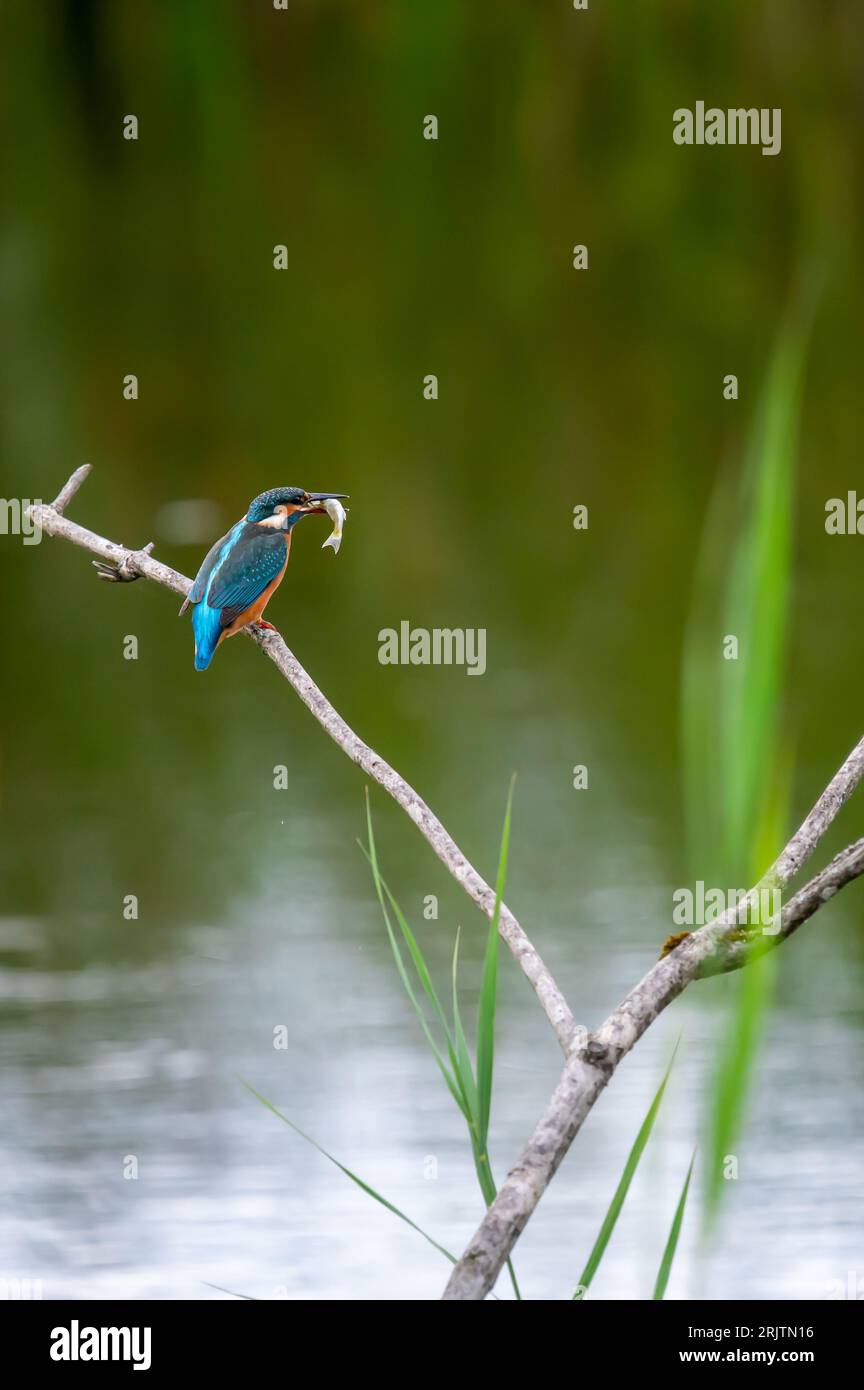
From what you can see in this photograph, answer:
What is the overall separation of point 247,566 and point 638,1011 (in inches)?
71.8

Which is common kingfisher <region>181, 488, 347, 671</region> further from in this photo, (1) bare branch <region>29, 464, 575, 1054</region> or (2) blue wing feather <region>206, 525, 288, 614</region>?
(1) bare branch <region>29, 464, 575, 1054</region>

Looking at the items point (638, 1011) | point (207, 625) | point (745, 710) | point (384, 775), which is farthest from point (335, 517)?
point (745, 710)

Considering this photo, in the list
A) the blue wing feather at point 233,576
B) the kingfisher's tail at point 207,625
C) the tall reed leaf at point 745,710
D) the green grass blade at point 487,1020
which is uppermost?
the blue wing feather at point 233,576

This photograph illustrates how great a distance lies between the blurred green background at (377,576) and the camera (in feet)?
18.5

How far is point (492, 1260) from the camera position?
1.62 meters

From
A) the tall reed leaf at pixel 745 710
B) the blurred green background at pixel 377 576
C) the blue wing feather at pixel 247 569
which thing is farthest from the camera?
the blurred green background at pixel 377 576

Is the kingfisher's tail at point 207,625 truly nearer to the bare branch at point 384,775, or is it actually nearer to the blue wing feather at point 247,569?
the blue wing feather at point 247,569

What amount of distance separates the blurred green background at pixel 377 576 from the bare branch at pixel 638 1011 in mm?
192

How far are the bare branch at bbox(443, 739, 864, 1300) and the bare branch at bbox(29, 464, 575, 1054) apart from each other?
0.20 feet

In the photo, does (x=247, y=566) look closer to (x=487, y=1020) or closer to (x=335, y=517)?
(x=335, y=517)

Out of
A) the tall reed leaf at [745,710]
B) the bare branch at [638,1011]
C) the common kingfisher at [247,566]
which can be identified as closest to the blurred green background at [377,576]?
the bare branch at [638,1011]

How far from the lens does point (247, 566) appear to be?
3.54 m

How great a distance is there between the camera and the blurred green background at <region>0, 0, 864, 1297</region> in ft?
18.5

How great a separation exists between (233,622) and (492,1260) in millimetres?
2130
